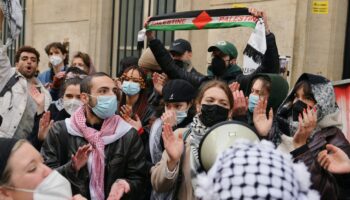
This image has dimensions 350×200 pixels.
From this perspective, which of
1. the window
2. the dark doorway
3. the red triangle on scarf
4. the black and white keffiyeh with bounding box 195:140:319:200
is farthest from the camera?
the window

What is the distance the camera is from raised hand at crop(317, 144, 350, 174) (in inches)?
105

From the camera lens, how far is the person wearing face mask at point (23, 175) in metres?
2.06

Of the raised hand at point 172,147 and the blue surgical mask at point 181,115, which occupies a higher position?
the blue surgical mask at point 181,115

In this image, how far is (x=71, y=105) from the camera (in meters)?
4.20

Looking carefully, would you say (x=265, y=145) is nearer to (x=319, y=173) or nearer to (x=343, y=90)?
(x=319, y=173)

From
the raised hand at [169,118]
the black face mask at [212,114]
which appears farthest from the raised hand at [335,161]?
the raised hand at [169,118]

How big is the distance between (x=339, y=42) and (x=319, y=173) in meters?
4.20

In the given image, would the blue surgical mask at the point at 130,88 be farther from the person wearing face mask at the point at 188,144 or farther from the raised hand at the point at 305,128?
the raised hand at the point at 305,128

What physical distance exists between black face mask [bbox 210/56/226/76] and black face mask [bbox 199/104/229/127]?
182 cm

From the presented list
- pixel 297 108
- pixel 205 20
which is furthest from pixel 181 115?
pixel 205 20

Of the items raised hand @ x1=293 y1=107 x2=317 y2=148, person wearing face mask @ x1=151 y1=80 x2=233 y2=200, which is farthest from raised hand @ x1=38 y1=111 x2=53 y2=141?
raised hand @ x1=293 y1=107 x2=317 y2=148

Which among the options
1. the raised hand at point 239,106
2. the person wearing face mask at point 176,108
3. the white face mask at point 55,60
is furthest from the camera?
the white face mask at point 55,60

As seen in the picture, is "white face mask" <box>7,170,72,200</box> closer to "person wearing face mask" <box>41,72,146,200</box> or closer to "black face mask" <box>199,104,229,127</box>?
"person wearing face mask" <box>41,72,146,200</box>

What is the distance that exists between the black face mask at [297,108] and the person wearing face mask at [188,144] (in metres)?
0.44
